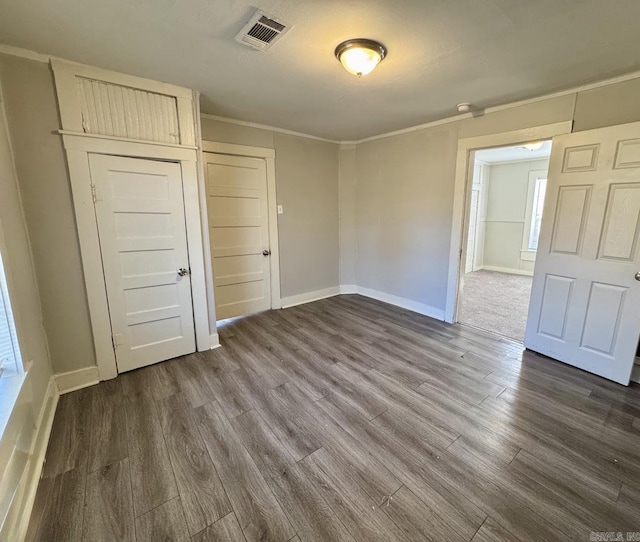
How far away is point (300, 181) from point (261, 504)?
3.81m

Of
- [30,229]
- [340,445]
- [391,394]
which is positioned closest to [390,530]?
[340,445]

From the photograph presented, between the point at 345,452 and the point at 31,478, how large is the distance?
1.70 m

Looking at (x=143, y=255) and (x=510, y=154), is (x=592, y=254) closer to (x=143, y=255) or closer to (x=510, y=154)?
(x=143, y=255)

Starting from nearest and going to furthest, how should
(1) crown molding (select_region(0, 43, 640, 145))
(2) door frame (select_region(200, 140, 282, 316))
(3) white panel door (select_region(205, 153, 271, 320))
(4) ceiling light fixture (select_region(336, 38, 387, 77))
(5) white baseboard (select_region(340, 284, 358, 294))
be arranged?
(4) ceiling light fixture (select_region(336, 38, 387, 77)) < (1) crown molding (select_region(0, 43, 640, 145)) < (2) door frame (select_region(200, 140, 282, 316)) < (3) white panel door (select_region(205, 153, 271, 320)) < (5) white baseboard (select_region(340, 284, 358, 294))

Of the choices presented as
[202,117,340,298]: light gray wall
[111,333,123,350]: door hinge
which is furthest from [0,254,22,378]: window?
[202,117,340,298]: light gray wall

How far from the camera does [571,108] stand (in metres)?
2.60

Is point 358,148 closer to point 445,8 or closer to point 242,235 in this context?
point 242,235

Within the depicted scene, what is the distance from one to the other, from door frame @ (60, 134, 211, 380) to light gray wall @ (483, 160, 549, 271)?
22.6ft

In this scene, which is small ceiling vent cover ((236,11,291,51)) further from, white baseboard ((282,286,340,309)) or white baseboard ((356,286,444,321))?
white baseboard ((356,286,444,321))

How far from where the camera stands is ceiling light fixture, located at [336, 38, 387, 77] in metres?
1.85

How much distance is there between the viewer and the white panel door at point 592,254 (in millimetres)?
2307

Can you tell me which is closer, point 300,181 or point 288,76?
point 288,76

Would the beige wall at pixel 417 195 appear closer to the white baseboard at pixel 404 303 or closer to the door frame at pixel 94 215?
the white baseboard at pixel 404 303

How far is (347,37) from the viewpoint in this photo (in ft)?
5.98
